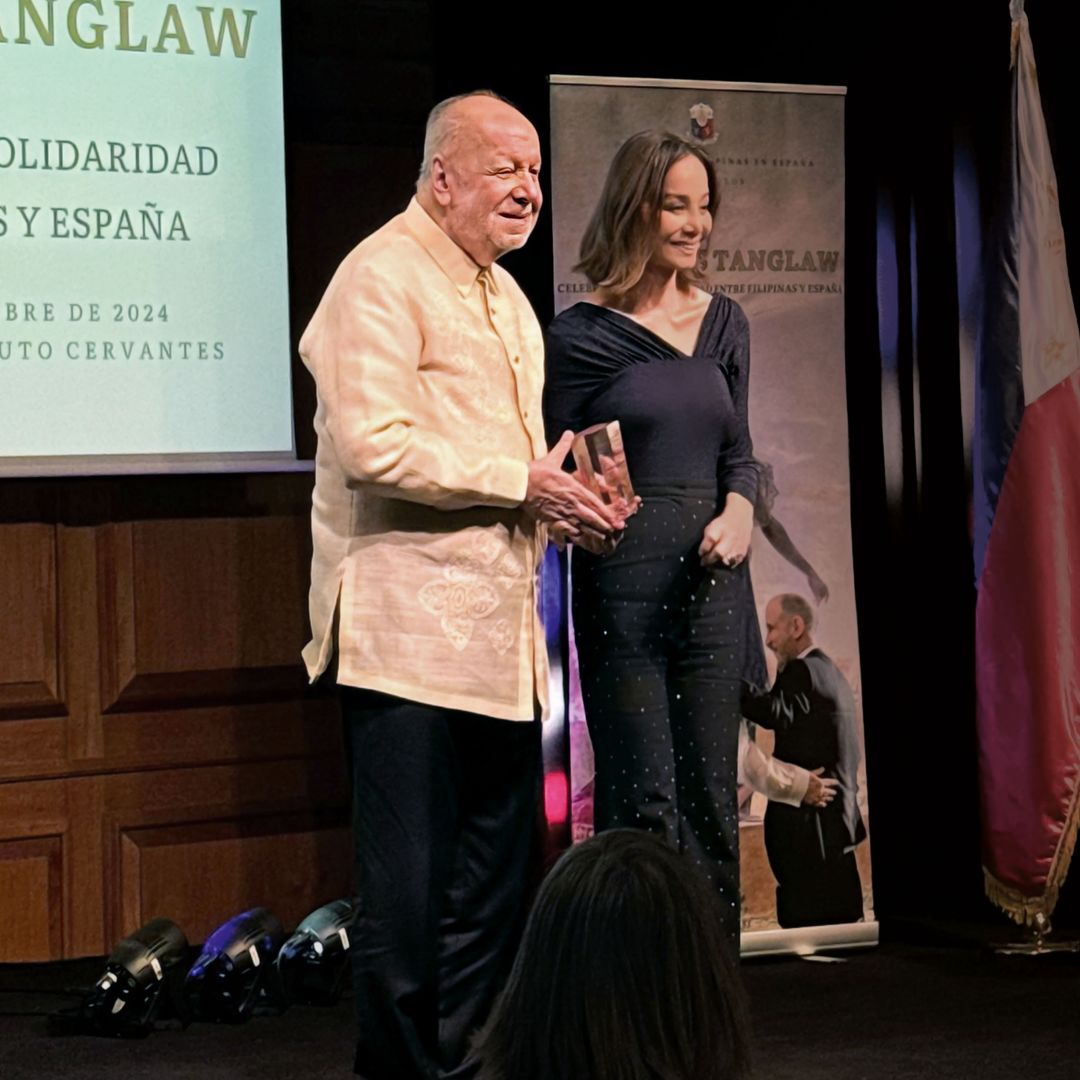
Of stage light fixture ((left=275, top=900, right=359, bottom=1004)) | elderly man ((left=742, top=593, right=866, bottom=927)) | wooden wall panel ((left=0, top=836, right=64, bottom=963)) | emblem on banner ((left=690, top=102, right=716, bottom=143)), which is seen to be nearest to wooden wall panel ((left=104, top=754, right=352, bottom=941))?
wooden wall panel ((left=0, top=836, right=64, bottom=963))

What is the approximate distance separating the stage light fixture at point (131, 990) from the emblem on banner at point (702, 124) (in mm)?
1994

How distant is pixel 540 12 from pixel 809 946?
218 centimetres

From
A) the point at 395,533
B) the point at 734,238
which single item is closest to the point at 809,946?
the point at 734,238

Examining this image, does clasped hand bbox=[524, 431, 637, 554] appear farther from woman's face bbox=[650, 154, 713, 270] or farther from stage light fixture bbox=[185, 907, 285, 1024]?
stage light fixture bbox=[185, 907, 285, 1024]

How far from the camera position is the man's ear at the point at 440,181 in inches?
94.1

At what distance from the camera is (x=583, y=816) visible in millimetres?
3539

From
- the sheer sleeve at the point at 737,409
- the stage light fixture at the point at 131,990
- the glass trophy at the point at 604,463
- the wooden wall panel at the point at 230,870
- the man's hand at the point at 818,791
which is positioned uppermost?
the sheer sleeve at the point at 737,409

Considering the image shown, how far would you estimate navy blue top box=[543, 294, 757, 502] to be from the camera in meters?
3.00

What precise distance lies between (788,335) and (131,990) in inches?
75.7

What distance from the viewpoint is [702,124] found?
12.1 feet

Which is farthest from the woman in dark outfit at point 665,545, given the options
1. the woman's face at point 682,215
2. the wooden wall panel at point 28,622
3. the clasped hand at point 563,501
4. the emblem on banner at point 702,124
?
the wooden wall panel at point 28,622

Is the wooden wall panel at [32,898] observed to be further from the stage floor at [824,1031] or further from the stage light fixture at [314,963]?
the stage light fixture at [314,963]

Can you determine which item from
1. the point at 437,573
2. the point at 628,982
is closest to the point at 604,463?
the point at 437,573

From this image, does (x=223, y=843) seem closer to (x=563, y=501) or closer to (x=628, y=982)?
(x=563, y=501)
